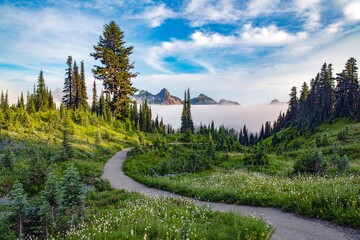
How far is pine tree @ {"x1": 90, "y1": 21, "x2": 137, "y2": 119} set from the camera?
58281 mm

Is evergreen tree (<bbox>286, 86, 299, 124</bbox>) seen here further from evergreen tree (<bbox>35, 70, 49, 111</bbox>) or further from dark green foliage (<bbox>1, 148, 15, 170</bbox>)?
dark green foliage (<bbox>1, 148, 15, 170</bbox>)

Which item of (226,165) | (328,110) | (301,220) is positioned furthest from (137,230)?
(328,110)

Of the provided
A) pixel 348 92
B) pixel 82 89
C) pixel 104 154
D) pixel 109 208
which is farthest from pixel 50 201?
pixel 348 92

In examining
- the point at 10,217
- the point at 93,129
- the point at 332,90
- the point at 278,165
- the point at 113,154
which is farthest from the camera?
the point at 332,90

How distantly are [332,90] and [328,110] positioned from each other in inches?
272

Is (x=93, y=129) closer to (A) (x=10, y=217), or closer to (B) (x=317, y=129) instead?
(A) (x=10, y=217)

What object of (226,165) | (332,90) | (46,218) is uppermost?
(332,90)

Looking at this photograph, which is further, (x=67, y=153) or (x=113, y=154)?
(x=113, y=154)

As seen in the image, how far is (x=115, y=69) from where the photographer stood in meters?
60.0

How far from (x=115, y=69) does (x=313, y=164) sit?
50891 millimetres

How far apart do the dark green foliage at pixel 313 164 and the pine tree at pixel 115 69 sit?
47.0m

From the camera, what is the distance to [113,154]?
36375 mm

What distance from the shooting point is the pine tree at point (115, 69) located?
58281 mm

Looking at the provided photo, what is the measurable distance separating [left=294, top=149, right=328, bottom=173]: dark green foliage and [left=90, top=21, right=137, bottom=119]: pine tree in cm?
4701
